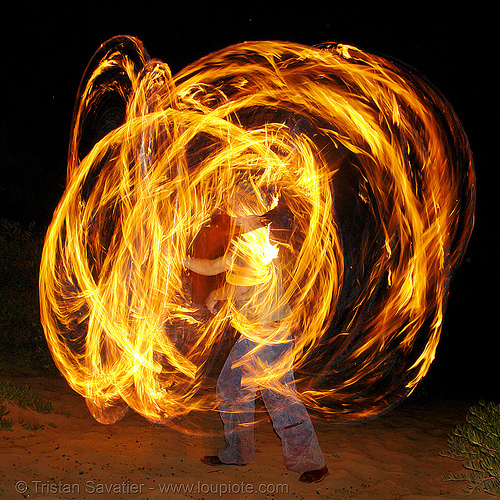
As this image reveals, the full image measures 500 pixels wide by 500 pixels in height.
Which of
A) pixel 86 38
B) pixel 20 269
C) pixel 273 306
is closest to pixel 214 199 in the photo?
pixel 273 306

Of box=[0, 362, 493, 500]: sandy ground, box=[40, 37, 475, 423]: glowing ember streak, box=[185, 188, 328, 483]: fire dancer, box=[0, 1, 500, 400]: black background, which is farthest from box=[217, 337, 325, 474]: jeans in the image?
box=[0, 1, 500, 400]: black background

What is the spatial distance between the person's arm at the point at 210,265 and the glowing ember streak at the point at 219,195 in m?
0.23

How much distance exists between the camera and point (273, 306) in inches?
130

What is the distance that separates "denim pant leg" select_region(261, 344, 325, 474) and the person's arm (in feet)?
2.12

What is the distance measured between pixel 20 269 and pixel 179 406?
3.88 metres

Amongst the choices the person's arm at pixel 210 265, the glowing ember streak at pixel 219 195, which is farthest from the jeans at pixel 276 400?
the glowing ember streak at pixel 219 195

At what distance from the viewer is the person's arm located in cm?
349

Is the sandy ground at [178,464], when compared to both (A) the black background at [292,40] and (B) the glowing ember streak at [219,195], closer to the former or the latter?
(B) the glowing ember streak at [219,195]

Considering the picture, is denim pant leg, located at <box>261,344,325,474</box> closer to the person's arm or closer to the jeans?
the jeans

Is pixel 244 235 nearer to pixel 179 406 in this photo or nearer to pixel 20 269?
pixel 179 406

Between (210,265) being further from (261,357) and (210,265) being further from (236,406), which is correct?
(236,406)

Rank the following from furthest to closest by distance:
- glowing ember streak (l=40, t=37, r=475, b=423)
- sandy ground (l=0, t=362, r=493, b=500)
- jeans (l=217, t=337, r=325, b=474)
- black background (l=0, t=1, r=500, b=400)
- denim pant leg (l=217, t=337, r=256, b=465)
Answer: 1. black background (l=0, t=1, r=500, b=400)
2. glowing ember streak (l=40, t=37, r=475, b=423)
3. denim pant leg (l=217, t=337, r=256, b=465)
4. jeans (l=217, t=337, r=325, b=474)
5. sandy ground (l=0, t=362, r=493, b=500)

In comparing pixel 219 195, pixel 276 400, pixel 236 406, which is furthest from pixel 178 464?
pixel 219 195

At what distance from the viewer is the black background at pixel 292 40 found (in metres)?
8.53
